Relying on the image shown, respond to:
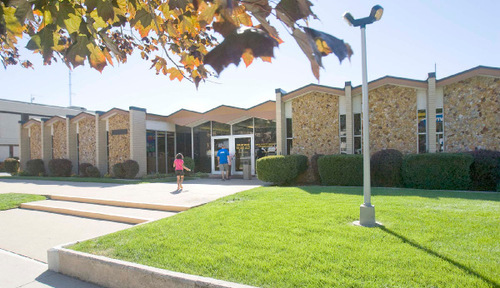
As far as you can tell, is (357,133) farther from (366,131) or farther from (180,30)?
(180,30)

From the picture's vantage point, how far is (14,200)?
10047mm

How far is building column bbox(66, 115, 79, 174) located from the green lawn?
1705 centimetres

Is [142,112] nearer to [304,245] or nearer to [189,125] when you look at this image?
[189,125]

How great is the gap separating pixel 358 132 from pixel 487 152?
4.46 meters

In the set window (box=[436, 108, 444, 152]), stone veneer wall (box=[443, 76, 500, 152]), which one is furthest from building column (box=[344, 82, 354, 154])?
stone veneer wall (box=[443, 76, 500, 152])

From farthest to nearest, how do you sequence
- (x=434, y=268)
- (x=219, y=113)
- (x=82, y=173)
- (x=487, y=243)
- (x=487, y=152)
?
(x=82, y=173), (x=219, y=113), (x=487, y=152), (x=487, y=243), (x=434, y=268)

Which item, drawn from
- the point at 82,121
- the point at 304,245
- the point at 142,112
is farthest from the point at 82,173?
the point at 304,245

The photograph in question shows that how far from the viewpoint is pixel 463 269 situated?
335 centimetres

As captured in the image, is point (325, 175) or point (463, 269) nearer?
point (463, 269)

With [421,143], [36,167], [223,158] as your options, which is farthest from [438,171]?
[36,167]

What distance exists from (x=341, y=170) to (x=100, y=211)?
7.83 metres

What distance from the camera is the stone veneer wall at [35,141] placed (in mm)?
22141

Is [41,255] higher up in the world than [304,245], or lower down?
lower down

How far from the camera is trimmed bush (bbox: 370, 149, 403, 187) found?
33.9ft
